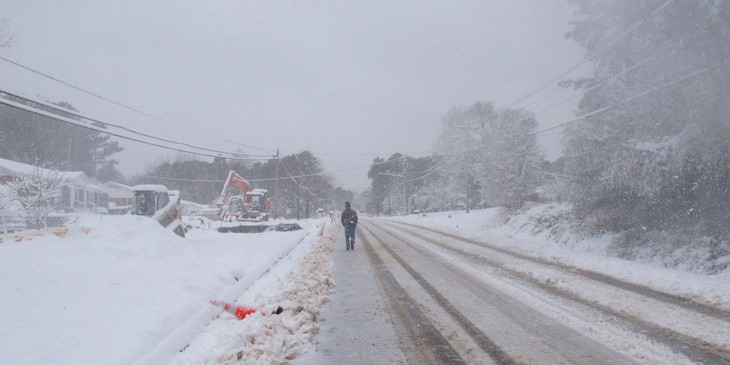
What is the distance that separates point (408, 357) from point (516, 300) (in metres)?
3.17

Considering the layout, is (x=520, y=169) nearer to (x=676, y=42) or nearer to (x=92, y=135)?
(x=676, y=42)

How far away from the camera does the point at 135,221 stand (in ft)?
41.4

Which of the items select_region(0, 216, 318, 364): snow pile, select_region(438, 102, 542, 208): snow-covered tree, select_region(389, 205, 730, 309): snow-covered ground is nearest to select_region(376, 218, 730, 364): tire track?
select_region(389, 205, 730, 309): snow-covered ground

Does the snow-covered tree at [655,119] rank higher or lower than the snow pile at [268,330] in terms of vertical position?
higher

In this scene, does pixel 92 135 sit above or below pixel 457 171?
above

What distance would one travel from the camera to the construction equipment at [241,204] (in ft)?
103

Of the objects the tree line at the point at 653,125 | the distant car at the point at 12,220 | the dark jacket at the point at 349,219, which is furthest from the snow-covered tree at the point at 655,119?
the distant car at the point at 12,220

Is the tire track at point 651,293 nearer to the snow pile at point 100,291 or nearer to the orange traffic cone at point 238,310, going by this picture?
the orange traffic cone at point 238,310

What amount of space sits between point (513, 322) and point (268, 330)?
3.19 metres

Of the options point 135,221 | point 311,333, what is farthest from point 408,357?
point 135,221

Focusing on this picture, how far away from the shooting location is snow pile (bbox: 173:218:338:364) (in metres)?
4.33

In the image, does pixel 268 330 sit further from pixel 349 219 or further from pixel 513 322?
pixel 349 219

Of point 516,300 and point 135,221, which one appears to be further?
point 135,221

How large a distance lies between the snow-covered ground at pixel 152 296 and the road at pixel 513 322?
0.57 m
